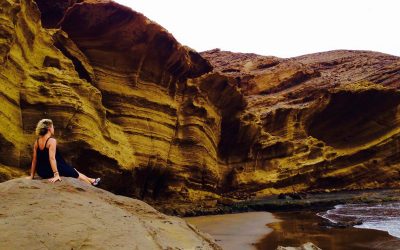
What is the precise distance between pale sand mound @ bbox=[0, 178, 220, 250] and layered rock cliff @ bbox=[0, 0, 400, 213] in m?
9.67

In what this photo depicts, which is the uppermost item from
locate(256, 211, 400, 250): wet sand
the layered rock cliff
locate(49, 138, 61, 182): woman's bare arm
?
the layered rock cliff

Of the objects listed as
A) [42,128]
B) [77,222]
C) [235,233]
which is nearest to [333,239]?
[235,233]

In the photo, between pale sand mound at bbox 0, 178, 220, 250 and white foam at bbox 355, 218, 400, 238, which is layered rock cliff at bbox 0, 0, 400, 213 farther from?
white foam at bbox 355, 218, 400, 238

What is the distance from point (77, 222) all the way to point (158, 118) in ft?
63.6

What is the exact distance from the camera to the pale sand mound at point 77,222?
3.38 metres

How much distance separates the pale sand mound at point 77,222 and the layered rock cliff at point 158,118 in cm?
967

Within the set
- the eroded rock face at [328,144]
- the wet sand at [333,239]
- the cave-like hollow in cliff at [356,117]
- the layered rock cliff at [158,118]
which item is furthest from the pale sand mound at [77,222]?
the cave-like hollow in cliff at [356,117]

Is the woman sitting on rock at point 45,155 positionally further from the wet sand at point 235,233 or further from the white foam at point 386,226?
the white foam at point 386,226

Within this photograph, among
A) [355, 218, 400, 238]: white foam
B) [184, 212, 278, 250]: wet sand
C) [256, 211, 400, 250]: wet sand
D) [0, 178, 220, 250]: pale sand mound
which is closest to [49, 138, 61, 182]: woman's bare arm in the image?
[0, 178, 220, 250]: pale sand mound

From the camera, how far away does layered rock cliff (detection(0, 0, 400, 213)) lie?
15.7 m

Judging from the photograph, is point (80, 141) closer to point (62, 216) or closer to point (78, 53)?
point (78, 53)

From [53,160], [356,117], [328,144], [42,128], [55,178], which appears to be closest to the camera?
[55,178]

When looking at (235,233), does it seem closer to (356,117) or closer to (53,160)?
(53,160)

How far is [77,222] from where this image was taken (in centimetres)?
369
